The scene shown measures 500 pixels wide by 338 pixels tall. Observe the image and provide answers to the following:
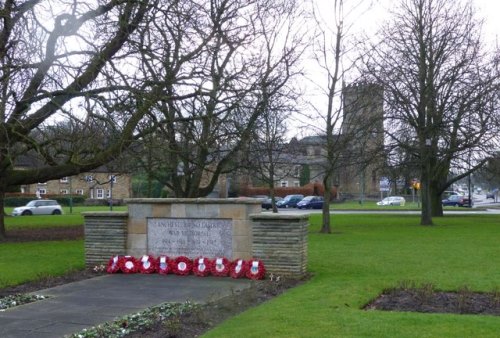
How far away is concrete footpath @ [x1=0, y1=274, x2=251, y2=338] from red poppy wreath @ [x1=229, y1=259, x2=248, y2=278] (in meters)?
0.16

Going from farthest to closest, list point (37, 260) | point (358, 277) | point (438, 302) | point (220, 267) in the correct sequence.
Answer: point (37, 260)
point (220, 267)
point (358, 277)
point (438, 302)

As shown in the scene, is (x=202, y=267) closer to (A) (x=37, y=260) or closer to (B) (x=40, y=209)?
(A) (x=37, y=260)

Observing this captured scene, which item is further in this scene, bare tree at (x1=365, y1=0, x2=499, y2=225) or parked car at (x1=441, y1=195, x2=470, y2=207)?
parked car at (x1=441, y1=195, x2=470, y2=207)

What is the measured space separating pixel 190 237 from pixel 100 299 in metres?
3.50

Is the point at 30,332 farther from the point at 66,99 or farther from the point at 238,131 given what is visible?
the point at 238,131

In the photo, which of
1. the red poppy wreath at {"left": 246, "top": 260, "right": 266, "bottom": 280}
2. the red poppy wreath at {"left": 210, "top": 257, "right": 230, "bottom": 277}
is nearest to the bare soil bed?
the red poppy wreath at {"left": 246, "top": 260, "right": 266, "bottom": 280}

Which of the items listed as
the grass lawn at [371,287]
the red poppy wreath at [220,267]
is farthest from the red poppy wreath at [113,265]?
the grass lawn at [371,287]

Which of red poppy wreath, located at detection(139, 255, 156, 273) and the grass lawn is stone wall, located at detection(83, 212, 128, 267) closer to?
red poppy wreath, located at detection(139, 255, 156, 273)

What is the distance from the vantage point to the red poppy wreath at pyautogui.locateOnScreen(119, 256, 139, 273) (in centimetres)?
1359

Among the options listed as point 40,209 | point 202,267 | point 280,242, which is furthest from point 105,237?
point 40,209

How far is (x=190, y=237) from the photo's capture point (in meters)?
13.7

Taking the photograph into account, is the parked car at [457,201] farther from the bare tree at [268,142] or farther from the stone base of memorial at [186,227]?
the stone base of memorial at [186,227]

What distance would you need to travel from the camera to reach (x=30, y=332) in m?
7.98

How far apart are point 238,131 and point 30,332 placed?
48.3ft
